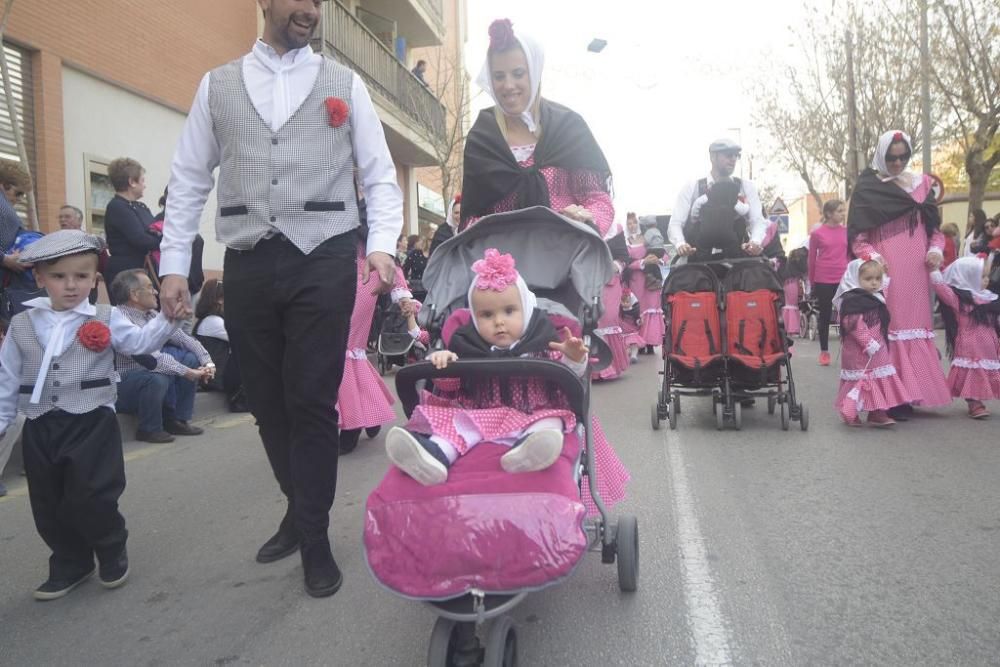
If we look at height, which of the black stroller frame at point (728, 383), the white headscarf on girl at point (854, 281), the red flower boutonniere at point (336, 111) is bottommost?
the black stroller frame at point (728, 383)

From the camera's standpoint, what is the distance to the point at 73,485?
3500mm

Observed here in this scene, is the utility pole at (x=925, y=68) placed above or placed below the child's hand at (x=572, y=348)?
above

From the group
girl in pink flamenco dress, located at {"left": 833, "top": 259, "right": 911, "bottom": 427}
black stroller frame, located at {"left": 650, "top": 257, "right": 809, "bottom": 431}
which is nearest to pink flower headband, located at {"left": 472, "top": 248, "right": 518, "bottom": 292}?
black stroller frame, located at {"left": 650, "top": 257, "right": 809, "bottom": 431}

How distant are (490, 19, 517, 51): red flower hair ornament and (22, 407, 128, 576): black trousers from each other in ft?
8.21

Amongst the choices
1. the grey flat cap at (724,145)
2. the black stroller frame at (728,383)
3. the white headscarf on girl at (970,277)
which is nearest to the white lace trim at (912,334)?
the white headscarf on girl at (970,277)

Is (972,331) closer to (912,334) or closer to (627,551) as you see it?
(912,334)

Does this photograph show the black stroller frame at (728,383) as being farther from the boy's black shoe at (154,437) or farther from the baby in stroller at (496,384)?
the boy's black shoe at (154,437)

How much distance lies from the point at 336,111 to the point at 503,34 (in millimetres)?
961

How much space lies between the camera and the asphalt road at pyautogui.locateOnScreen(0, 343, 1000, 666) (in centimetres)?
287

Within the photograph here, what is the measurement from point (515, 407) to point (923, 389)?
4.87m

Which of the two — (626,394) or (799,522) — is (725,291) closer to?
(626,394)

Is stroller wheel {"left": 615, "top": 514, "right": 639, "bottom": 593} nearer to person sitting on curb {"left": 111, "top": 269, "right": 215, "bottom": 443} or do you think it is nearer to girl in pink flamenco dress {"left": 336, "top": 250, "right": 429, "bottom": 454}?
girl in pink flamenco dress {"left": 336, "top": 250, "right": 429, "bottom": 454}

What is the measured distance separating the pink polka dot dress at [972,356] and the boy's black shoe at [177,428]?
6.52 meters

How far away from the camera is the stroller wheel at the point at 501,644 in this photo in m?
2.34
